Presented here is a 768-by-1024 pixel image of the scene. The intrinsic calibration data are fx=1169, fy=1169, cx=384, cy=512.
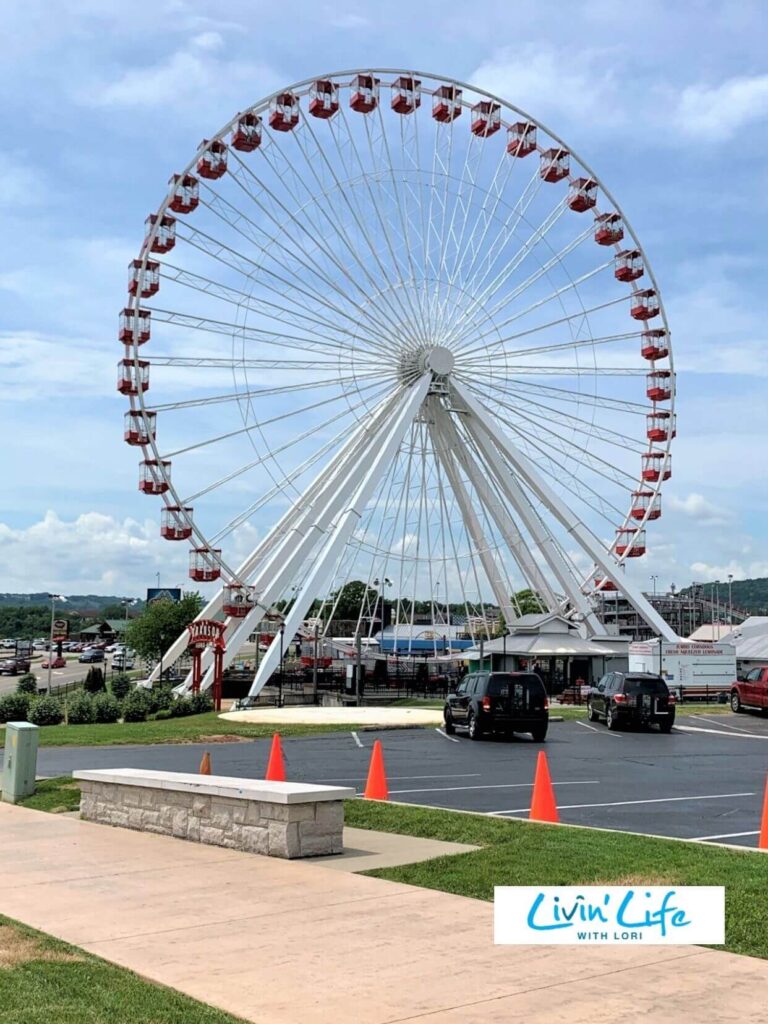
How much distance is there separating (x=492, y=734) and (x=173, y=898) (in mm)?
20309

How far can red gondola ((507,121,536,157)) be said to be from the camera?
160 feet

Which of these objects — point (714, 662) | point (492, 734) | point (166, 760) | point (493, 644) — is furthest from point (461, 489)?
point (166, 760)

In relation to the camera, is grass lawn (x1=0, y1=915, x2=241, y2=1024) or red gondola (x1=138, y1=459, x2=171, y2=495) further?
red gondola (x1=138, y1=459, x2=171, y2=495)

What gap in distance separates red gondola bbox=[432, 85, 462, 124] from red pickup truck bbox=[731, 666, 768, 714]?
2460cm

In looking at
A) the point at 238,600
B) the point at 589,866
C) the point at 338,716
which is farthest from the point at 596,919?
the point at 238,600

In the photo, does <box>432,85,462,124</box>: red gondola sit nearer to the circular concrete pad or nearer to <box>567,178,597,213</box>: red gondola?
<box>567,178,597,213</box>: red gondola

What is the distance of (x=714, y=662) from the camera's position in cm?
4653

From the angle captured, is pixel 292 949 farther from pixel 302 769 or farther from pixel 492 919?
pixel 302 769

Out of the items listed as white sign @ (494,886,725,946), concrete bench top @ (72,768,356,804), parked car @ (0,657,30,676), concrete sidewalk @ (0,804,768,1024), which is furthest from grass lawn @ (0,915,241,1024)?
parked car @ (0,657,30,676)

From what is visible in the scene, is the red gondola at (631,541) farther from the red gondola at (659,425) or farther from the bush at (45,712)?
the bush at (45,712)

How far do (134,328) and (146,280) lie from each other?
75.6 inches

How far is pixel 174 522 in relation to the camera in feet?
151

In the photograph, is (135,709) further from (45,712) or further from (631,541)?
(631,541)

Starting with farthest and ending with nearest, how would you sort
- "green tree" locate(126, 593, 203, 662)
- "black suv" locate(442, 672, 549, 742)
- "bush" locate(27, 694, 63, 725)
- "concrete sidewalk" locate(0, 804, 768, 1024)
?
"green tree" locate(126, 593, 203, 662) < "bush" locate(27, 694, 63, 725) < "black suv" locate(442, 672, 549, 742) < "concrete sidewalk" locate(0, 804, 768, 1024)
